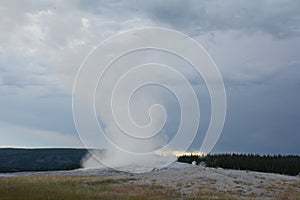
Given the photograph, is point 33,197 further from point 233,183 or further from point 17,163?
point 17,163

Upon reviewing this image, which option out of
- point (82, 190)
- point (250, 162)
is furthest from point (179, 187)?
point (250, 162)

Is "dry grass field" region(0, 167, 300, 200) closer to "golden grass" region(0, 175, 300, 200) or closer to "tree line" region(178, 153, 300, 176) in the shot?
"golden grass" region(0, 175, 300, 200)

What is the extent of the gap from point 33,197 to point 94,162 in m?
49.9

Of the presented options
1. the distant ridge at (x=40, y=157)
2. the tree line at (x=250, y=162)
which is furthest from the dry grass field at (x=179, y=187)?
the distant ridge at (x=40, y=157)

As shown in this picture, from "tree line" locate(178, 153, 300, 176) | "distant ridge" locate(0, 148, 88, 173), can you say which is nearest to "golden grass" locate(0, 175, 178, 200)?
"tree line" locate(178, 153, 300, 176)

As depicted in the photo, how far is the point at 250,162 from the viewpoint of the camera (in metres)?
77.3

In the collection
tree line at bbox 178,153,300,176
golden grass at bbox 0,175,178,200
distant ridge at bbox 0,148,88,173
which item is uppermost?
distant ridge at bbox 0,148,88,173

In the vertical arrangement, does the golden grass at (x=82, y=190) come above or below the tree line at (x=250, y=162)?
below

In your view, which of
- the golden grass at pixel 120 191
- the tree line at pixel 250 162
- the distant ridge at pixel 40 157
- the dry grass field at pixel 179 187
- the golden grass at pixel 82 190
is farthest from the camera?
the distant ridge at pixel 40 157

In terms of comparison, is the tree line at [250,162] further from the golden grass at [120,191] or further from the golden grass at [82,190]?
the golden grass at [82,190]

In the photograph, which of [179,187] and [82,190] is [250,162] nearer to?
[179,187]

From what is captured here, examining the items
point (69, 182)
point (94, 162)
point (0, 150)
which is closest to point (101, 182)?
point (69, 182)

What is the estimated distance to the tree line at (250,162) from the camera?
71688 mm

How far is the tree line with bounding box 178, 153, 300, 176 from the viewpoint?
71.7 meters
